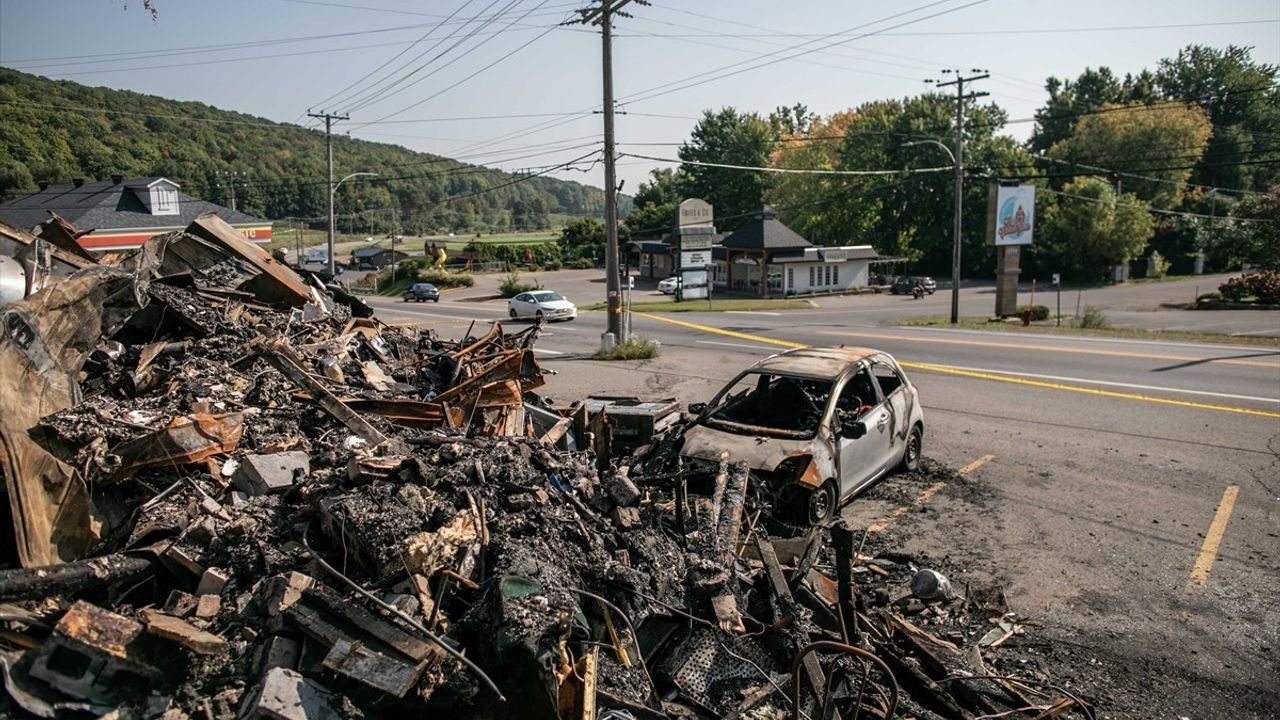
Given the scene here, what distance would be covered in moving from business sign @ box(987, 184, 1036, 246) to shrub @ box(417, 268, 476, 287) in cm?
4053

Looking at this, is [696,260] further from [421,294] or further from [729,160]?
[729,160]

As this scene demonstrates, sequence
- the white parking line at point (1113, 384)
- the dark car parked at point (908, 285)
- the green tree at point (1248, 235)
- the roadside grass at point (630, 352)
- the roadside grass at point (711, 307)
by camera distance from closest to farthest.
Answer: the white parking line at point (1113, 384) → the roadside grass at point (630, 352) → the roadside grass at point (711, 307) → the green tree at point (1248, 235) → the dark car parked at point (908, 285)

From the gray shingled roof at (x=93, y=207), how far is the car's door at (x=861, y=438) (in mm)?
39785

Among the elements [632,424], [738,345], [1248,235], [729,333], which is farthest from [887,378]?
[1248,235]

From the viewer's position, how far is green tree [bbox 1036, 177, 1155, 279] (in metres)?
58.8

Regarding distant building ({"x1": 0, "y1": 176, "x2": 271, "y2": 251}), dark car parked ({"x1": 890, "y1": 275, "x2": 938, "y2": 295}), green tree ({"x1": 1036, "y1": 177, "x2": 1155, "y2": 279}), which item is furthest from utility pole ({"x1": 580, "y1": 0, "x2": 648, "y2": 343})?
green tree ({"x1": 1036, "y1": 177, "x2": 1155, "y2": 279})

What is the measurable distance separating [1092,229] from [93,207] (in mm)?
65878

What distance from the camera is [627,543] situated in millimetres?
5383

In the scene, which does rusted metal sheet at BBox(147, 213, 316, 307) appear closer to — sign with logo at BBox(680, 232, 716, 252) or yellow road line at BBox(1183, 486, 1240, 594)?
yellow road line at BBox(1183, 486, 1240, 594)

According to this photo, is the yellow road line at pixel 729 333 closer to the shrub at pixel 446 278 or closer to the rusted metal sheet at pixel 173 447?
the rusted metal sheet at pixel 173 447

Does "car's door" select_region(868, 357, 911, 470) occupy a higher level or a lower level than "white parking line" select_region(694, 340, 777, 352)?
higher

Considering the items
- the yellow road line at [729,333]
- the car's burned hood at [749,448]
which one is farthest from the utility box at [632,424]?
the yellow road line at [729,333]

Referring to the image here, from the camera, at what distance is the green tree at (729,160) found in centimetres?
8269

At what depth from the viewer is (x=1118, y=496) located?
8938 millimetres
